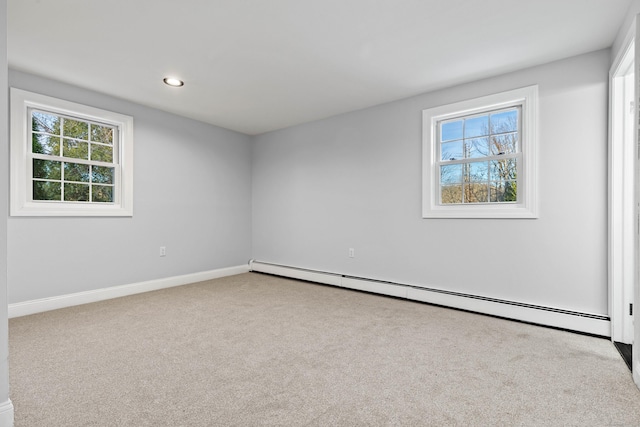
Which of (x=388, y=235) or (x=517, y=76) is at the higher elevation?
(x=517, y=76)

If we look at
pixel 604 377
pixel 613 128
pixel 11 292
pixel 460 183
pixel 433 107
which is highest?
pixel 433 107

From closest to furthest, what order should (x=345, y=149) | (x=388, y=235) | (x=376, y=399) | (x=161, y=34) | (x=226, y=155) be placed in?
(x=376, y=399), (x=161, y=34), (x=388, y=235), (x=345, y=149), (x=226, y=155)

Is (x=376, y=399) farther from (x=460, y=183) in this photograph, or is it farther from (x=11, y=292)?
(x=11, y=292)

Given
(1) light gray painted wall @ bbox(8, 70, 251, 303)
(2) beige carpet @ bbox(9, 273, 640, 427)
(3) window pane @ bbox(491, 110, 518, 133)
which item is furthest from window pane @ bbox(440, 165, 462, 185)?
(1) light gray painted wall @ bbox(8, 70, 251, 303)

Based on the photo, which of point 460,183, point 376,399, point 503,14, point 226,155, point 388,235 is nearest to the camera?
point 376,399

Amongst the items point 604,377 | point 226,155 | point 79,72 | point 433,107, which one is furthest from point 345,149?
point 604,377

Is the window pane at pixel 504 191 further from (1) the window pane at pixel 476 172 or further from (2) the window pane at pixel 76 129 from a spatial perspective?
(2) the window pane at pixel 76 129

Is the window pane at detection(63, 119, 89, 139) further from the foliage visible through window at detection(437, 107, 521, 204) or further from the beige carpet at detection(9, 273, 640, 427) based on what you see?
the foliage visible through window at detection(437, 107, 521, 204)

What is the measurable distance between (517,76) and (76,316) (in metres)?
4.81

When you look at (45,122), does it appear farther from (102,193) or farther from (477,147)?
(477,147)

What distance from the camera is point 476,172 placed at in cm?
341

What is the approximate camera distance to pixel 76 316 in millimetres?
3059

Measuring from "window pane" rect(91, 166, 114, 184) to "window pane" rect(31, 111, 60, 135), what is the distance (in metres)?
0.51

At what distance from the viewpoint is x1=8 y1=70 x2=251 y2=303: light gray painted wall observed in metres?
3.22
